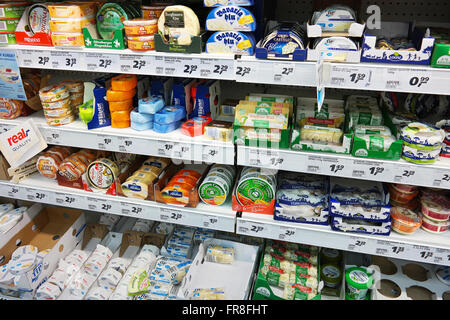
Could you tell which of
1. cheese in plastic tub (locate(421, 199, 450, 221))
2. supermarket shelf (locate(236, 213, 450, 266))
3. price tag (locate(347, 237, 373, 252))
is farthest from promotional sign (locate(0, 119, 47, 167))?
cheese in plastic tub (locate(421, 199, 450, 221))

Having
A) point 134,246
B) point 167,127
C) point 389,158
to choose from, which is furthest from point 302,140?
point 134,246

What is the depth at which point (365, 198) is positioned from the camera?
1729 millimetres

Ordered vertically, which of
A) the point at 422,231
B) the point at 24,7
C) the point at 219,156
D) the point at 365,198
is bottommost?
the point at 422,231

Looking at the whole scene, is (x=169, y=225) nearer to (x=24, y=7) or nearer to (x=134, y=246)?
(x=134, y=246)

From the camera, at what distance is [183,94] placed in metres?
1.85

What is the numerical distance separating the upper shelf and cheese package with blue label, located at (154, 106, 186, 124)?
0.23 metres

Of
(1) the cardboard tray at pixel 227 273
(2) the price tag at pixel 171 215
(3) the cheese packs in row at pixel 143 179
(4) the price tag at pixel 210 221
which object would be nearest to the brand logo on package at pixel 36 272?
(3) the cheese packs in row at pixel 143 179

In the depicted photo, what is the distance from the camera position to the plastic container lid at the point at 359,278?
1.76 meters

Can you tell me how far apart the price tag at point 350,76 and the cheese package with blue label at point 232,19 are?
39 cm

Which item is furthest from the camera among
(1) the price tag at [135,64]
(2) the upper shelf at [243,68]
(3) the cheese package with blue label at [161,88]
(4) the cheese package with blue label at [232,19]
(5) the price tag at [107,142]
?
(3) the cheese package with blue label at [161,88]

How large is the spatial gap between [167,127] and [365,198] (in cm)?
A: 104

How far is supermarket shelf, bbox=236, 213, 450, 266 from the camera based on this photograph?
1.64 m

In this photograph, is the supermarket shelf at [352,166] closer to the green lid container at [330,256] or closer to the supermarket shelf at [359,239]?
the supermarket shelf at [359,239]

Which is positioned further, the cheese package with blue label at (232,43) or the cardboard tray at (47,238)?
the cardboard tray at (47,238)
